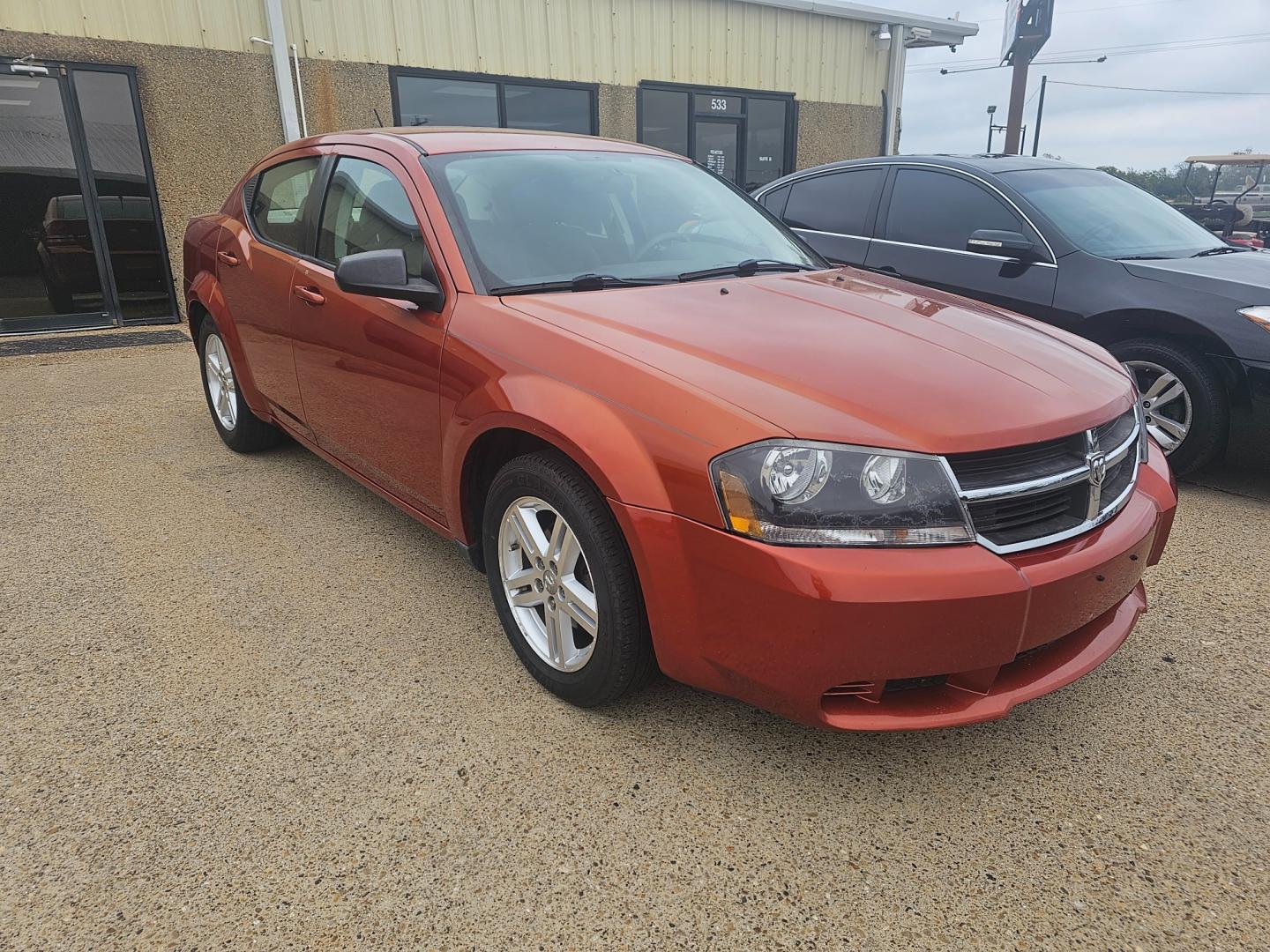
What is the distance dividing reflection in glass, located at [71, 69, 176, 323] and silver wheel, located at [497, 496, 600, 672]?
7971 millimetres

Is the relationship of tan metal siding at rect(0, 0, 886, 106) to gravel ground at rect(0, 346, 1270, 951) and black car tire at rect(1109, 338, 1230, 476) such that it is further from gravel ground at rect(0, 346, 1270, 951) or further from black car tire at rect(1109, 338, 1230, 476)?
black car tire at rect(1109, 338, 1230, 476)

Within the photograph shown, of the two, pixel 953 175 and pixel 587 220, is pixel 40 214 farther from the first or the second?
pixel 953 175

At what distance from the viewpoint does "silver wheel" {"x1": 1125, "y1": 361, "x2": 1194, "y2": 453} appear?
13.6ft

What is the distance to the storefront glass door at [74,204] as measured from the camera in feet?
25.7

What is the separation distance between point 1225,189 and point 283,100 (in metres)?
14.5

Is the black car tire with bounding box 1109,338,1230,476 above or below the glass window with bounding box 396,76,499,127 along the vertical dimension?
below

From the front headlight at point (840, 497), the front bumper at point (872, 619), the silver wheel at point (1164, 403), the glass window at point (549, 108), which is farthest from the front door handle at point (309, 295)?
the glass window at point (549, 108)

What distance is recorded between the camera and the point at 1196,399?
407cm

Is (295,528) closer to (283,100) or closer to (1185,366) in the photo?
(1185,366)

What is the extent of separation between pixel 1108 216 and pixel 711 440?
13.3 ft

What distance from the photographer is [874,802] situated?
6.87ft

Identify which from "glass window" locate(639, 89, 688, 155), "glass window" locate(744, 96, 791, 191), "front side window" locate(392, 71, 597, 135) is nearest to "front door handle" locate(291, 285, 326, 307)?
"front side window" locate(392, 71, 597, 135)

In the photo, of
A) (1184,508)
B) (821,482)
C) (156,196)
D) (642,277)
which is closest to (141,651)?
(642,277)

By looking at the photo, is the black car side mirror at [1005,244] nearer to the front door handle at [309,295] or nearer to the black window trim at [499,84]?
the front door handle at [309,295]
